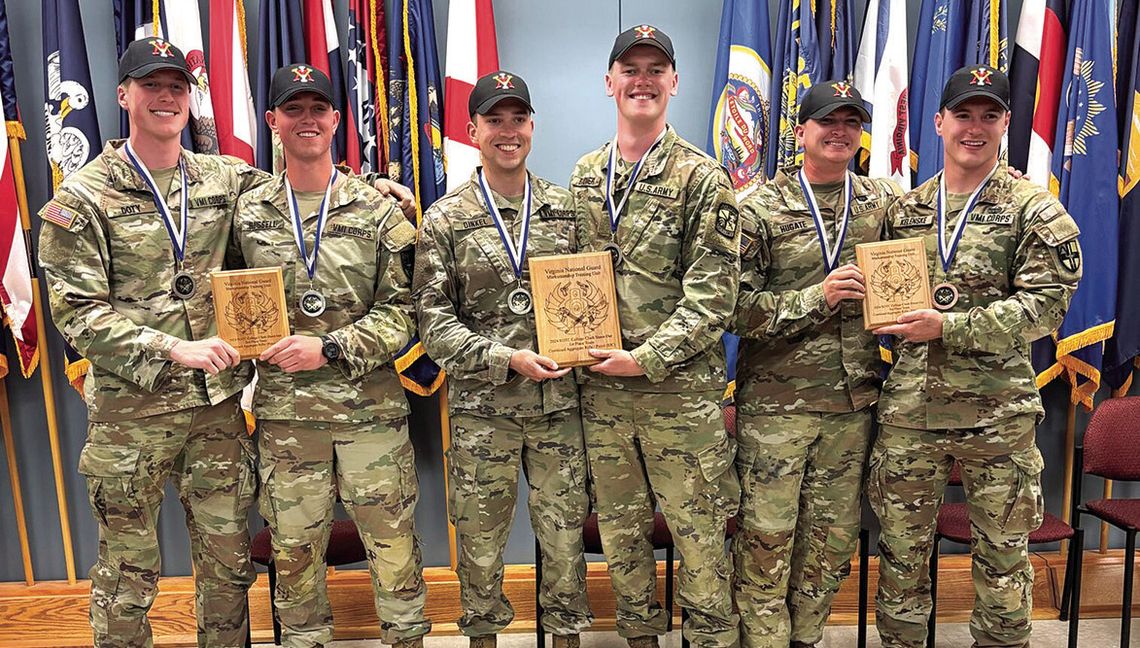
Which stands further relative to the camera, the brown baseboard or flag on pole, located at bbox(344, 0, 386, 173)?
the brown baseboard

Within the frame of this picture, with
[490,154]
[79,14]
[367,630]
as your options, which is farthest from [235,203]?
[367,630]

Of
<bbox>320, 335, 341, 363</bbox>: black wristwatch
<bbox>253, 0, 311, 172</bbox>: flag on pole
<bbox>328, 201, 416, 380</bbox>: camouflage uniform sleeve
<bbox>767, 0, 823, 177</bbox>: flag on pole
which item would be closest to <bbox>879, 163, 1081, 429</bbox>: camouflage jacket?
<bbox>767, 0, 823, 177</bbox>: flag on pole

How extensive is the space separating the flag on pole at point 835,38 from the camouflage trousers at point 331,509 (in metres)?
2.21

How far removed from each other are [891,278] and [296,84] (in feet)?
6.25

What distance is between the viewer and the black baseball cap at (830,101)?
2535 mm

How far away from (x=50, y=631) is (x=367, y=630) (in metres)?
1.34

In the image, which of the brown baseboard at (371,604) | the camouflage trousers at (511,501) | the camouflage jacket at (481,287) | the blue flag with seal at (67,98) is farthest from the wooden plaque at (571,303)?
the blue flag with seal at (67,98)

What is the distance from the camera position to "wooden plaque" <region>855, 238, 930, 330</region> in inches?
96.3

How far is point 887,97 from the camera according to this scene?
3.25 metres

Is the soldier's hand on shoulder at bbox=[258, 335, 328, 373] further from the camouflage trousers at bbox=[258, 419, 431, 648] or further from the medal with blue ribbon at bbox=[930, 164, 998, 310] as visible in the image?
the medal with blue ribbon at bbox=[930, 164, 998, 310]

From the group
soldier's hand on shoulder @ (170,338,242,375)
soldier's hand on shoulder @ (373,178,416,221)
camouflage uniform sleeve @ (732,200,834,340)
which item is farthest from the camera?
soldier's hand on shoulder @ (373,178,416,221)

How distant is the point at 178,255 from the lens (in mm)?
2473

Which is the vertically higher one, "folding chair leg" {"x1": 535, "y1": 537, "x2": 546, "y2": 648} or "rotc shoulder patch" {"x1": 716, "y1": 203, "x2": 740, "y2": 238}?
"rotc shoulder patch" {"x1": 716, "y1": 203, "x2": 740, "y2": 238}

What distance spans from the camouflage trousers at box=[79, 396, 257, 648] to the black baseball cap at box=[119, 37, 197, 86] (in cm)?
103
